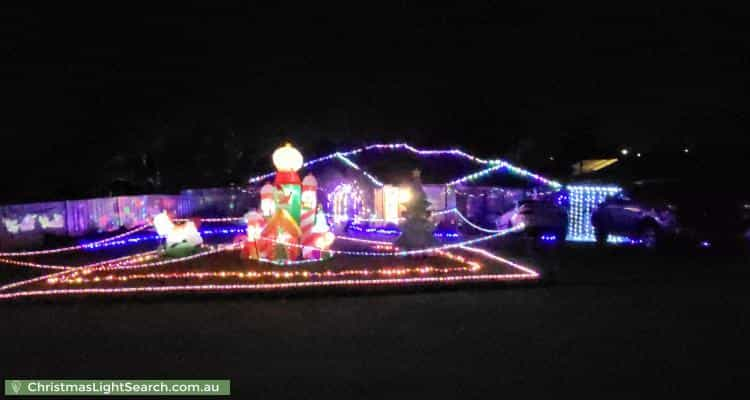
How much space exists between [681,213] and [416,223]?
21.4ft

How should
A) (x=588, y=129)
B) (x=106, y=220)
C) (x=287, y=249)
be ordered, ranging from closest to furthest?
(x=287, y=249)
(x=106, y=220)
(x=588, y=129)

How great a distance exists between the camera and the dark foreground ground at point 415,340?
5.93 meters

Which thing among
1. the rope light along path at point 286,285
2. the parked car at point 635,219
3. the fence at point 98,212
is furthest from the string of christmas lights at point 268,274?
the fence at point 98,212

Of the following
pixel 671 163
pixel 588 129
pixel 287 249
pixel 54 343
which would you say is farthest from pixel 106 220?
pixel 588 129

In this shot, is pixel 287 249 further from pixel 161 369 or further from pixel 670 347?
pixel 670 347

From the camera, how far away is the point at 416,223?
14625 mm

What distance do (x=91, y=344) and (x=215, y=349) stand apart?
58.9 inches

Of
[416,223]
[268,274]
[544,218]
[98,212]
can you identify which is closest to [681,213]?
[544,218]

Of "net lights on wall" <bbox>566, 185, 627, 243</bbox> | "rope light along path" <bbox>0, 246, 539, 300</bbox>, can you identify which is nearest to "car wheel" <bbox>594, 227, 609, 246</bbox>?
"net lights on wall" <bbox>566, 185, 627, 243</bbox>

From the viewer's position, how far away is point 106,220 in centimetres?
2569

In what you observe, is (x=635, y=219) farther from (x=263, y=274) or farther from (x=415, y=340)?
(x=415, y=340)

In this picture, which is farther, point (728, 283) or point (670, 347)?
point (728, 283)

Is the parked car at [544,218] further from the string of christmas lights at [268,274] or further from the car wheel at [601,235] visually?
the string of christmas lights at [268,274]

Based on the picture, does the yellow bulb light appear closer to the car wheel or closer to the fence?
the car wheel
